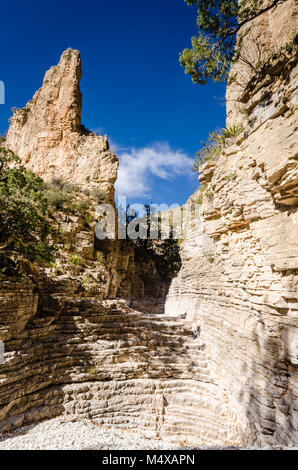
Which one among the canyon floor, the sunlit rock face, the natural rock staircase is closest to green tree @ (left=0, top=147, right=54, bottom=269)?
the natural rock staircase

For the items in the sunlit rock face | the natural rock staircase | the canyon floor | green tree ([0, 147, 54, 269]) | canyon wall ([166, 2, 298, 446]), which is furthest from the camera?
the sunlit rock face

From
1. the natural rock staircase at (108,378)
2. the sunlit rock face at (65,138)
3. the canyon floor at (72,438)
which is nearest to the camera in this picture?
the canyon floor at (72,438)

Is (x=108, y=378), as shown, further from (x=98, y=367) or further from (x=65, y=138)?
(x=65, y=138)

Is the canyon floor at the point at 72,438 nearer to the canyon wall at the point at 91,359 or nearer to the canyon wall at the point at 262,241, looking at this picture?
the canyon wall at the point at 91,359

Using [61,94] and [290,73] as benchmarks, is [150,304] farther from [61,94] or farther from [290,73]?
[61,94]

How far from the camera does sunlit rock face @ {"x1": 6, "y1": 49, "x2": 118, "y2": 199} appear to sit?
16.8 metres

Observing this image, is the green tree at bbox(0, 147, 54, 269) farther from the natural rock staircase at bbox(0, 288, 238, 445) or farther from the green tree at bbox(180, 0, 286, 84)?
the green tree at bbox(180, 0, 286, 84)

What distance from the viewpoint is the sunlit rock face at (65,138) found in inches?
659

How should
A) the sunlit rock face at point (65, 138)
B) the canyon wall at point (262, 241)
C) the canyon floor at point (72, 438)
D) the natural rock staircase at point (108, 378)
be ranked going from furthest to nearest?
the sunlit rock face at point (65, 138) → the natural rock staircase at point (108, 378) → the canyon floor at point (72, 438) → the canyon wall at point (262, 241)

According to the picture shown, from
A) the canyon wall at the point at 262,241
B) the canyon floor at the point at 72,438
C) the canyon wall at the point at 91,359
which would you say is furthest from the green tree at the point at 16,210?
the canyon wall at the point at 262,241

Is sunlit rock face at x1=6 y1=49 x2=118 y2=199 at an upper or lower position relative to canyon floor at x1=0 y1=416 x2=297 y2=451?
upper

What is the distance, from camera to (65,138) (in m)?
17.7

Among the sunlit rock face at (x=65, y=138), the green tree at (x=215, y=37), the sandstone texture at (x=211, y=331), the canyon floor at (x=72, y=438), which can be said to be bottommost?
the canyon floor at (x=72, y=438)
